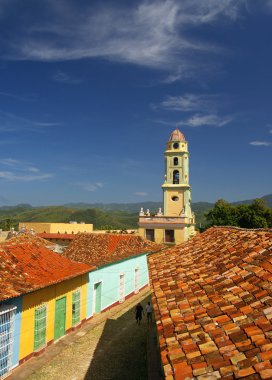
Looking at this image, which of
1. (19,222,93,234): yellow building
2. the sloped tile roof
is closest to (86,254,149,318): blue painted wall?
the sloped tile roof

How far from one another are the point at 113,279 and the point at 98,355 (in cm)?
670

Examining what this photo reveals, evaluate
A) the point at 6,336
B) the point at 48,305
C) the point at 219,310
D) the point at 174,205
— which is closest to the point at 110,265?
the point at 48,305

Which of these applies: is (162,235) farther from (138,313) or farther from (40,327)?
(40,327)

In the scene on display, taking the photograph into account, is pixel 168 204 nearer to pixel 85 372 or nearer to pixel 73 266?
pixel 73 266

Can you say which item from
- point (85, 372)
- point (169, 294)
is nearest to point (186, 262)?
point (169, 294)

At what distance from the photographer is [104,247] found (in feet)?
71.6

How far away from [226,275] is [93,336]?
8.76 metres

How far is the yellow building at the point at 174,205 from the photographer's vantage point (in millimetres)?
34438

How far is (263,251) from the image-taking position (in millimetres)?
6586

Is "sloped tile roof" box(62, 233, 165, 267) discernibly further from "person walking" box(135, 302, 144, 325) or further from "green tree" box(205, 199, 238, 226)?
"green tree" box(205, 199, 238, 226)

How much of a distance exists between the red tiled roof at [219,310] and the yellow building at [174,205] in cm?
2579

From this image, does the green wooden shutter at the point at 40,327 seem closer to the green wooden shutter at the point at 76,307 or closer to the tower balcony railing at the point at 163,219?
the green wooden shutter at the point at 76,307

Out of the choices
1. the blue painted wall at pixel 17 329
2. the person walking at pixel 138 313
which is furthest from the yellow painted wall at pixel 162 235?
the blue painted wall at pixel 17 329

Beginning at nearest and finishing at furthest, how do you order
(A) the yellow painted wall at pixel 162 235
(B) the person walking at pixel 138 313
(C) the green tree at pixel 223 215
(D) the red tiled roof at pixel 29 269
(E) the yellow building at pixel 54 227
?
(D) the red tiled roof at pixel 29 269, (B) the person walking at pixel 138 313, (A) the yellow painted wall at pixel 162 235, (C) the green tree at pixel 223 215, (E) the yellow building at pixel 54 227
